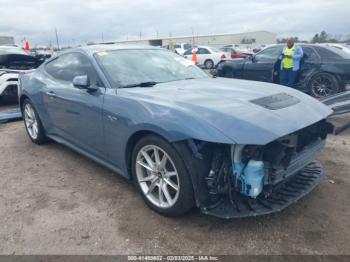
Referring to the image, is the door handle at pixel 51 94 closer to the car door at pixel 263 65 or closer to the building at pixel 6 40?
the car door at pixel 263 65

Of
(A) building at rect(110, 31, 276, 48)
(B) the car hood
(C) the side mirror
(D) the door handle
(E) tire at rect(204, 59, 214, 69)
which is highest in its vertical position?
(A) building at rect(110, 31, 276, 48)

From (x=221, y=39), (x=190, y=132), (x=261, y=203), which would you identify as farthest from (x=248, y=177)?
(x=221, y=39)

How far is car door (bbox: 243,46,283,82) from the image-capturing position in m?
9.36

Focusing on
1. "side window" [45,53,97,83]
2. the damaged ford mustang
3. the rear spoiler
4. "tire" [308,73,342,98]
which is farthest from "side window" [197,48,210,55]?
the damaged ford mustang

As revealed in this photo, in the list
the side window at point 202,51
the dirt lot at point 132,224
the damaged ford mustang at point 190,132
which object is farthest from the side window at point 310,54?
the side window at point 202,51

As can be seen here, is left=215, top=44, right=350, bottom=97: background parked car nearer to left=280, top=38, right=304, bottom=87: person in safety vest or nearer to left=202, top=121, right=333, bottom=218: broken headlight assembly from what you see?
left=280, top=38, right=304, bottom=87: person in safety vest

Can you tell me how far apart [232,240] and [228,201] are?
32cm

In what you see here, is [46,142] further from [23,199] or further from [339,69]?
[339,69]

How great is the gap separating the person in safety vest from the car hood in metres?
5.11

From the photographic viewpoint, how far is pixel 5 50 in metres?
8.95

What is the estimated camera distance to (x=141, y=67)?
3725 mm

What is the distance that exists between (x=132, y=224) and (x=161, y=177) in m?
0.49

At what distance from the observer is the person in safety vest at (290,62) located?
26.6 ft

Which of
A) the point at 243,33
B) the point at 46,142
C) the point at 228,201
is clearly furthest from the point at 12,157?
the point at 243,33
